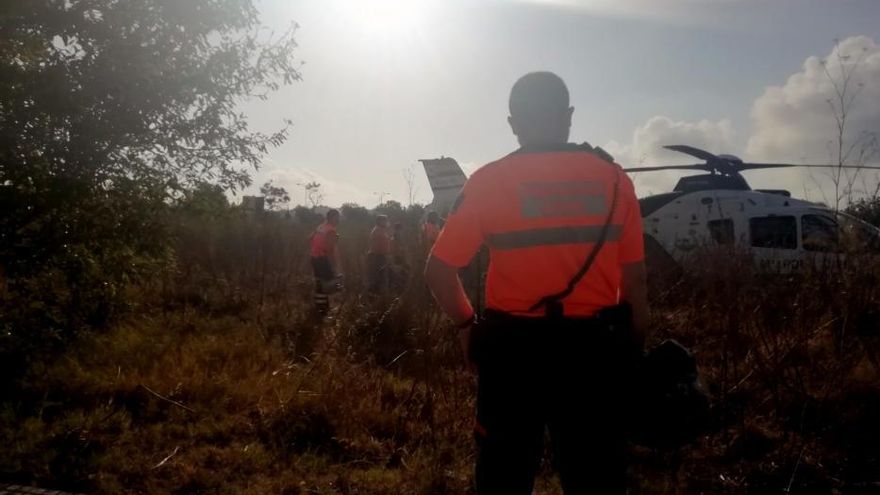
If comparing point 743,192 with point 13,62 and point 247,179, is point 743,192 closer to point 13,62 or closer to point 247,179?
point 247,179

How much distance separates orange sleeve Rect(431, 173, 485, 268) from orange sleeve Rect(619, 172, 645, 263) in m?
0.49

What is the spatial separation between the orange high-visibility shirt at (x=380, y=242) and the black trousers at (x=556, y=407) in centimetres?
914

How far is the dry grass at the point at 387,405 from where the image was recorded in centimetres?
398

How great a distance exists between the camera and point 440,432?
4.70 metres

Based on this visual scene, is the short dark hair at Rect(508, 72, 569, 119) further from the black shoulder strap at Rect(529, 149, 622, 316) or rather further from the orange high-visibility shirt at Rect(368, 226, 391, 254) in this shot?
the orange high-visibility shirt at Rect(368, 226, 391, 254)

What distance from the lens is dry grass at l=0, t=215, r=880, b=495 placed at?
3984mm

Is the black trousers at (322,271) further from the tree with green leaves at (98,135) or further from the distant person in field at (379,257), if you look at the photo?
the tree with green leaves at (98,135)

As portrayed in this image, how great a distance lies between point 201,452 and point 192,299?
5.65 metres

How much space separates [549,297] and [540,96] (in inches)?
27.2

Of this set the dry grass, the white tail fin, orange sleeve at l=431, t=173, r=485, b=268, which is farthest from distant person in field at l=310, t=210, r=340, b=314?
orange sleeve at l=431, t=173, r=485, b=268

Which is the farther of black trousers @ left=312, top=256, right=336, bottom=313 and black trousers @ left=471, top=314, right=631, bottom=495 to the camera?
black trousers @ left=312, top=256, right=336, bottom=313

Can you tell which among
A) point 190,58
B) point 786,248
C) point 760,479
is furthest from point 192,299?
point 786,248

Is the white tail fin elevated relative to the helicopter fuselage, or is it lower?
elevated

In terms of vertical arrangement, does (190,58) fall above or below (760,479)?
above
